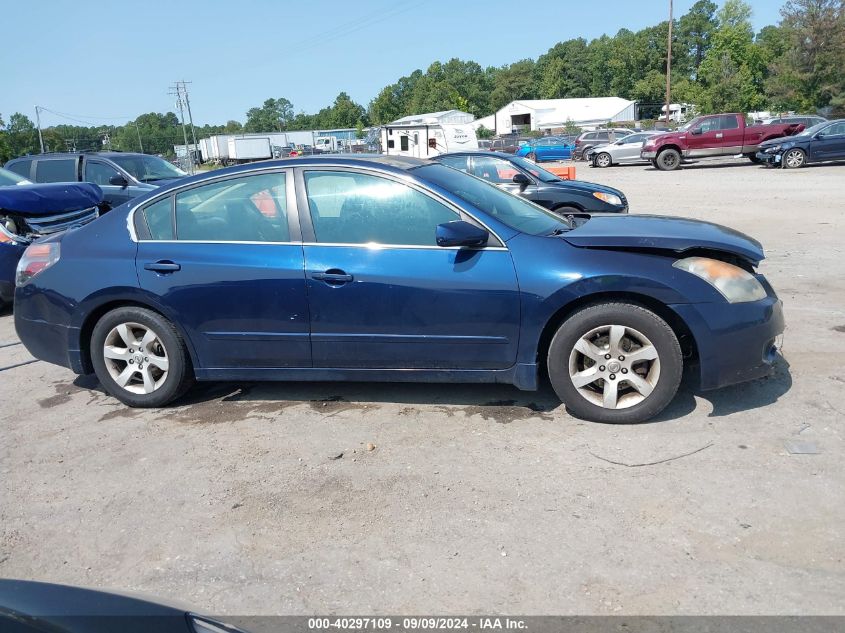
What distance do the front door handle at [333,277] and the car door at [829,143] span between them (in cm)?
2343

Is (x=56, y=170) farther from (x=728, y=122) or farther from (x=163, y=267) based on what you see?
(x=728, y=122)

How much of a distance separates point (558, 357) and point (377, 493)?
1.34 metres

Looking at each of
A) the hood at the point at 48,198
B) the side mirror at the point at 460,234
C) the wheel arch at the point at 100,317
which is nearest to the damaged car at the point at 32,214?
the hood at the point at 48,198

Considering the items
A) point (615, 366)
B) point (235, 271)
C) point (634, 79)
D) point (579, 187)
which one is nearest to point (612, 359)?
point (615, 366)

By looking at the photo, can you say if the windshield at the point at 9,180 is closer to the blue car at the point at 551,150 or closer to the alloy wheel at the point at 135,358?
the alloy wheel at the point at 135,358

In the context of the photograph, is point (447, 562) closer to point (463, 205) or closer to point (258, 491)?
point (258, 491)

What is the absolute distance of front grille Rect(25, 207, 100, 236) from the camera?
783 centimetres

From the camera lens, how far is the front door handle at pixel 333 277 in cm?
429

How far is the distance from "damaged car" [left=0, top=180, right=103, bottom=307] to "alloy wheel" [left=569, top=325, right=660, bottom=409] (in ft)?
20.6

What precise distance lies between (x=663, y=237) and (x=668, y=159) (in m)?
24.5

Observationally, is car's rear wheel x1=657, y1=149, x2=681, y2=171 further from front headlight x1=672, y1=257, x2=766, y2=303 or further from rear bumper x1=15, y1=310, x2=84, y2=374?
rear bumper x1=15, y1=310, x2=84, y2=374

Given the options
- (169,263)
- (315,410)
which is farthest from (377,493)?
(169,263)

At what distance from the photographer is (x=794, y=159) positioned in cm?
2331

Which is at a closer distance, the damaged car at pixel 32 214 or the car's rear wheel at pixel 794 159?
the damaged car at pixel 32 214
